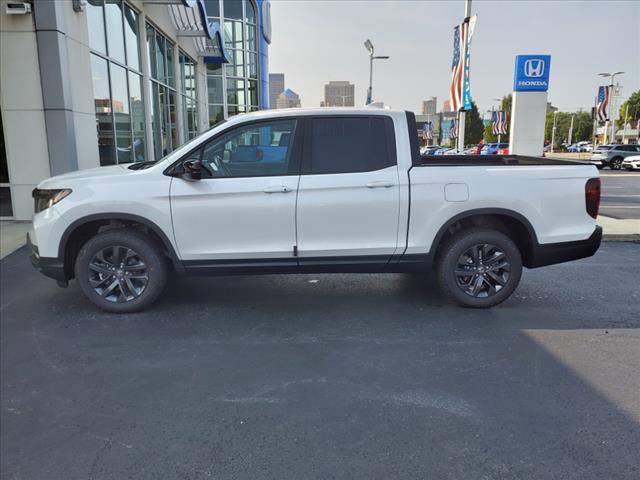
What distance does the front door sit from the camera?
4754 millimetres

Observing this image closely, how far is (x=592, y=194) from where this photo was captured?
4.99 meters

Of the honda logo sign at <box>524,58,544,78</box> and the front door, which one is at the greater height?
the honda logo sign at <box>524,58,544,78</box>

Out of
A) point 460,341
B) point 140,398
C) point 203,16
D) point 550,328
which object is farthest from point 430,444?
point 203,16

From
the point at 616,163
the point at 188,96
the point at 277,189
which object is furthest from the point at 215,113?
the point at 277,189

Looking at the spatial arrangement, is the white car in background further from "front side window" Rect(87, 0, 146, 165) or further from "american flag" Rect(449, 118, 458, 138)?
"front side window" Rect(87, 0, 146, 165)

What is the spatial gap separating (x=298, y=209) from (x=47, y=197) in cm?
244

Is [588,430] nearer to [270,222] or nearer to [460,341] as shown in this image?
[460,341]

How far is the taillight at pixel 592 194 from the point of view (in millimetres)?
4969

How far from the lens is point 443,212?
4.87 metres

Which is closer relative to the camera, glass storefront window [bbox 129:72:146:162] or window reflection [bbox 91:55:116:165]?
window reflection [bbox 91:55:116:165]

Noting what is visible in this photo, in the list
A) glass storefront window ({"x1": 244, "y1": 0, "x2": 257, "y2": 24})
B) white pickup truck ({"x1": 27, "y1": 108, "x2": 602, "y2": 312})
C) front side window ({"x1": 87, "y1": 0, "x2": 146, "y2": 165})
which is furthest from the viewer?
glass storefront window ({"x1": 244, "y1": 0, "x2": 257, "y2": 24})

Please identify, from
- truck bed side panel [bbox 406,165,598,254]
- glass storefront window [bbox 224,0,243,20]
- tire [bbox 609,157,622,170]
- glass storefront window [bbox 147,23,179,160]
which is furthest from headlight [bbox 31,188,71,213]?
tire [bbox 609,157,622,170]

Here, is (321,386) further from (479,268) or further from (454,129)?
(454,129)

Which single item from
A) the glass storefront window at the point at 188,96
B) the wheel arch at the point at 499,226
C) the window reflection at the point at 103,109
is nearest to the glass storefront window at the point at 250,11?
the glass storefront window at the point at 188,96
